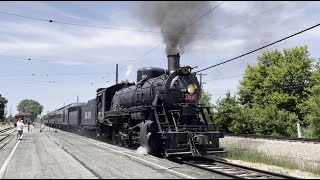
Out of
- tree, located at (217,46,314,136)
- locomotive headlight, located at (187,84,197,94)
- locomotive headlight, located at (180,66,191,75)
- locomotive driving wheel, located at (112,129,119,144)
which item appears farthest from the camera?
tree, located at (217,46,314,136)

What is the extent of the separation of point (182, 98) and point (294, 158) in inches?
229

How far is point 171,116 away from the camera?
14500mm

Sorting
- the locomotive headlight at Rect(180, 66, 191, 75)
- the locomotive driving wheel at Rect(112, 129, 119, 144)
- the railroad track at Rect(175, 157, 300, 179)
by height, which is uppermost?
the locomotive headlight at Rect(180, 66, 191, 75)

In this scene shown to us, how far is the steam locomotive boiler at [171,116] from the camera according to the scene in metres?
13.1

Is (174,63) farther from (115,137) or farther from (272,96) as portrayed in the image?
(272,96)

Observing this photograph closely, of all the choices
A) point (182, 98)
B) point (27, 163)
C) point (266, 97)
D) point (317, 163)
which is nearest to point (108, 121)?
point (182, 98)

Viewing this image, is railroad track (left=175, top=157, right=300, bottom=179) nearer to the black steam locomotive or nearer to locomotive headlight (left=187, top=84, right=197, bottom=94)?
the black steam locomotive

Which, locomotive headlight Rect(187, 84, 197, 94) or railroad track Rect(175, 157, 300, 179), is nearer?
railroad track Rect(175, 157, 300, 179)

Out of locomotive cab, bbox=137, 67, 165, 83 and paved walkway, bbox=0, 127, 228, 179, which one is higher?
locomotive cab, bbox=137, 67, 165, 83

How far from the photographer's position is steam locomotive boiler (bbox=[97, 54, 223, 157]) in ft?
42.9

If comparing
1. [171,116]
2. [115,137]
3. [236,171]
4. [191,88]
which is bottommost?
[236,171]

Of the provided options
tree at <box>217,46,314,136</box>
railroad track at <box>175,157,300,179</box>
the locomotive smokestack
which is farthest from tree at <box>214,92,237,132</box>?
railroad track at <box>175,157,300,179</box>

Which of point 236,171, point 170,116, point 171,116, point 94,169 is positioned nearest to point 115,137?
point 170,116

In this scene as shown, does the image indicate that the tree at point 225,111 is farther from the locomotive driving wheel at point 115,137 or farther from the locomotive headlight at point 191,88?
the locomotive headlight at point 191,88
